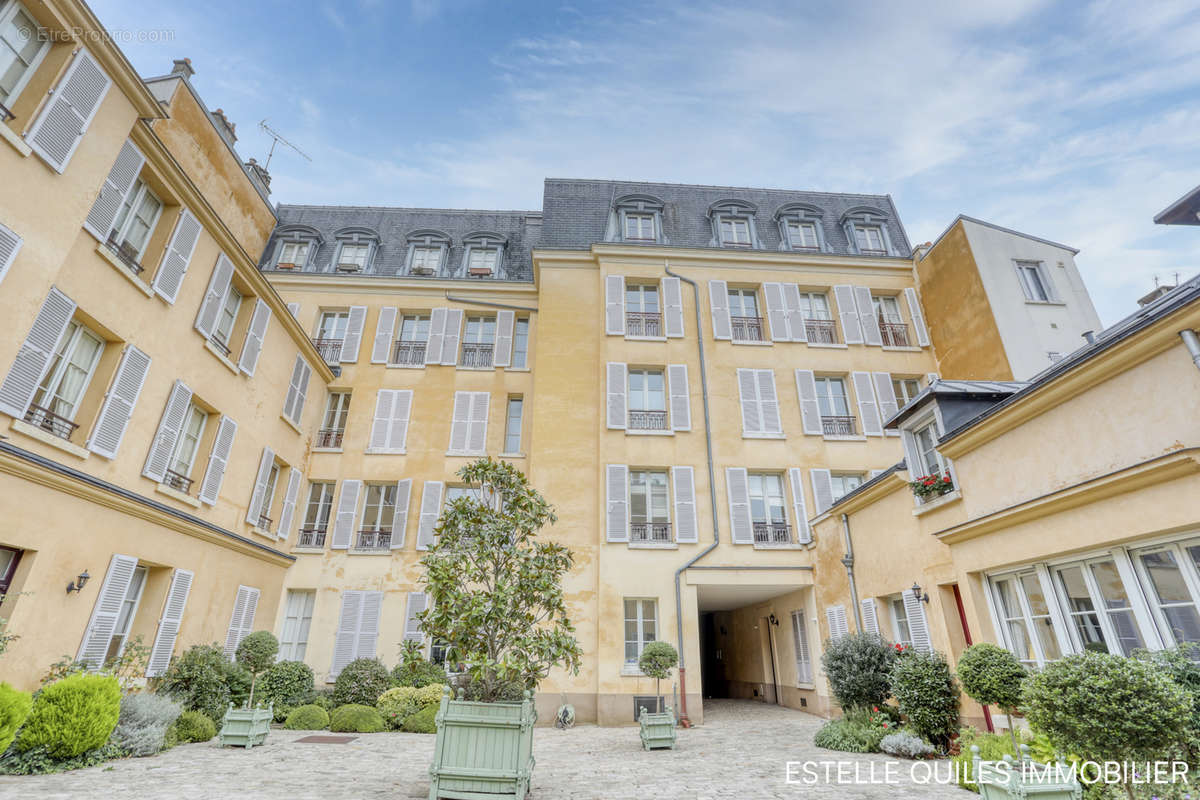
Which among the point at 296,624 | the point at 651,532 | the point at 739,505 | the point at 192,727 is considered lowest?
the point at 192,727

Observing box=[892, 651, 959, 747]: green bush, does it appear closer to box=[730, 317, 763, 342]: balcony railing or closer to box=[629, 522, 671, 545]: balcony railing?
box=[629, 522, 671, 545]: balcony railing

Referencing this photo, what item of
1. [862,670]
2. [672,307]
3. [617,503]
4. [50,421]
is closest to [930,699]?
[862,670]

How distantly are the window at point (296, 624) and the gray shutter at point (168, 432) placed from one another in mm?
5652

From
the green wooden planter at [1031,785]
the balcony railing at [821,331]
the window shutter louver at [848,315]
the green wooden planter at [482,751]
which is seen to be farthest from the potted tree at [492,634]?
the window shutter louver at [848,315]

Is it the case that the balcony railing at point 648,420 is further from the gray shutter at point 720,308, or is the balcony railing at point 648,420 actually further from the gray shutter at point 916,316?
the gray shutter at point 916,316

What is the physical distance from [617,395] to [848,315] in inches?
290

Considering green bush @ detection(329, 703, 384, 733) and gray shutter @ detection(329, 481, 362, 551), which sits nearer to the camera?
green bush @ detection(329, 703, 384, 733)

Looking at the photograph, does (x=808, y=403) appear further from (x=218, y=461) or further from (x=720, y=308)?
(x=218, y=461)

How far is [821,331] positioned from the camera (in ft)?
53.1

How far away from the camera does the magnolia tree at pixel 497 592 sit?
582cm

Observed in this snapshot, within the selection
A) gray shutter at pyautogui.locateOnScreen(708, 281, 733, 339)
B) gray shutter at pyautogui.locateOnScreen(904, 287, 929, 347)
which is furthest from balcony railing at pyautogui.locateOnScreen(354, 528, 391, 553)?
gray shutter at pyautogui.locateOnScreen(904, 287, 929, 347)

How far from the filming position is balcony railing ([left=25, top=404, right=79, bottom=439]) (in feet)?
24.6

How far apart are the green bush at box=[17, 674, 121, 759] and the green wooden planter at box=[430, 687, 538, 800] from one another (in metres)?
4.29

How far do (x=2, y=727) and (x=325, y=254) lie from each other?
15522 mm
